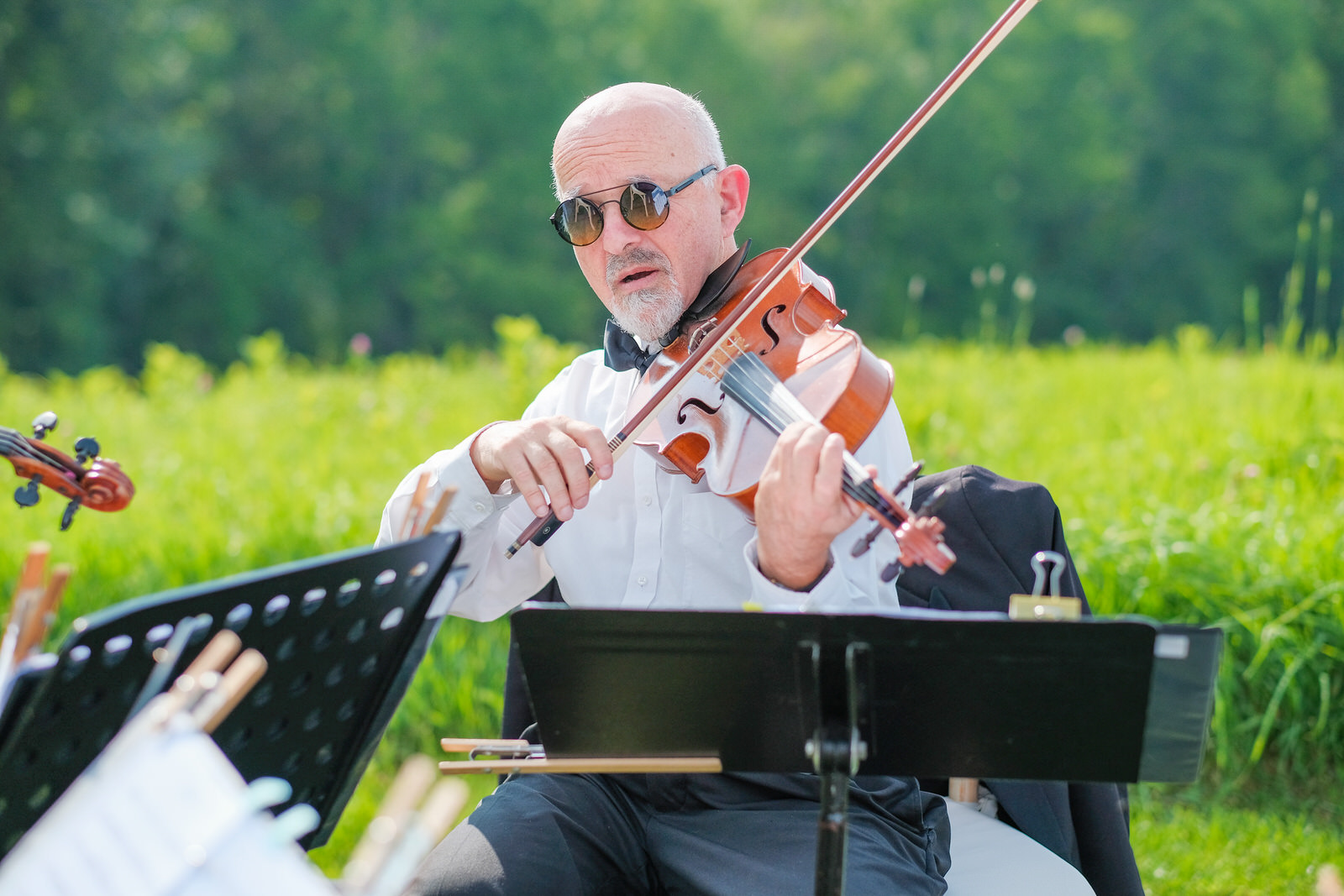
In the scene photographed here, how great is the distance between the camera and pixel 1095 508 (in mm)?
3865

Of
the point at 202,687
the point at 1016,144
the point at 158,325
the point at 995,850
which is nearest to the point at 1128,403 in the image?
the point at 995,850

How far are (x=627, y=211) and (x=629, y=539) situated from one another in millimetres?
542

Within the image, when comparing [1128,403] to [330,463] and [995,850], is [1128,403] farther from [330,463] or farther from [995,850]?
[995,850]

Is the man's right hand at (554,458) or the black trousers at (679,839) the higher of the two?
the man's right hand at (554,458)

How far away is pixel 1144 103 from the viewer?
27500 millimetres

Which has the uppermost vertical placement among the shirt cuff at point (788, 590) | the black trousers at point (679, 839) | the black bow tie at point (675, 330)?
the black bow tie at point (675, 330)

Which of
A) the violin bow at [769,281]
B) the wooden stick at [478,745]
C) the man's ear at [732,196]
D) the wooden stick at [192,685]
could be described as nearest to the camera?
the wooden stick at [192,685]

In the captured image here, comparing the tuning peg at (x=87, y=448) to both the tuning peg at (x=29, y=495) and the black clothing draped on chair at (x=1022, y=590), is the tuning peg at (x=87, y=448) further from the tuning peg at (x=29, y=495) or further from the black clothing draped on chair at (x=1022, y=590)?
the black clothing draped on chair at (x=1022, y=590)

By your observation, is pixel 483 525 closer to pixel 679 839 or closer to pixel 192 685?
pixel 679 839

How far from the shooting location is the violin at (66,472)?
5.70 feet

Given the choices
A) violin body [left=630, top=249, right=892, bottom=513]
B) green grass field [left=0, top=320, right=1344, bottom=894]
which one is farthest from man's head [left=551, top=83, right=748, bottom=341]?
green grass field [left=0, top=320, right=1344, bottom=894]

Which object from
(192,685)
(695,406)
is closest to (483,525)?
(695,406)

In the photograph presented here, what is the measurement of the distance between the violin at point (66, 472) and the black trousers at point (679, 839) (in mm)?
673

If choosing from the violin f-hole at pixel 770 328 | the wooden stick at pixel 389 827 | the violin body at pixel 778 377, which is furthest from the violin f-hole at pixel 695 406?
the wooden stick at pixel 389 827
